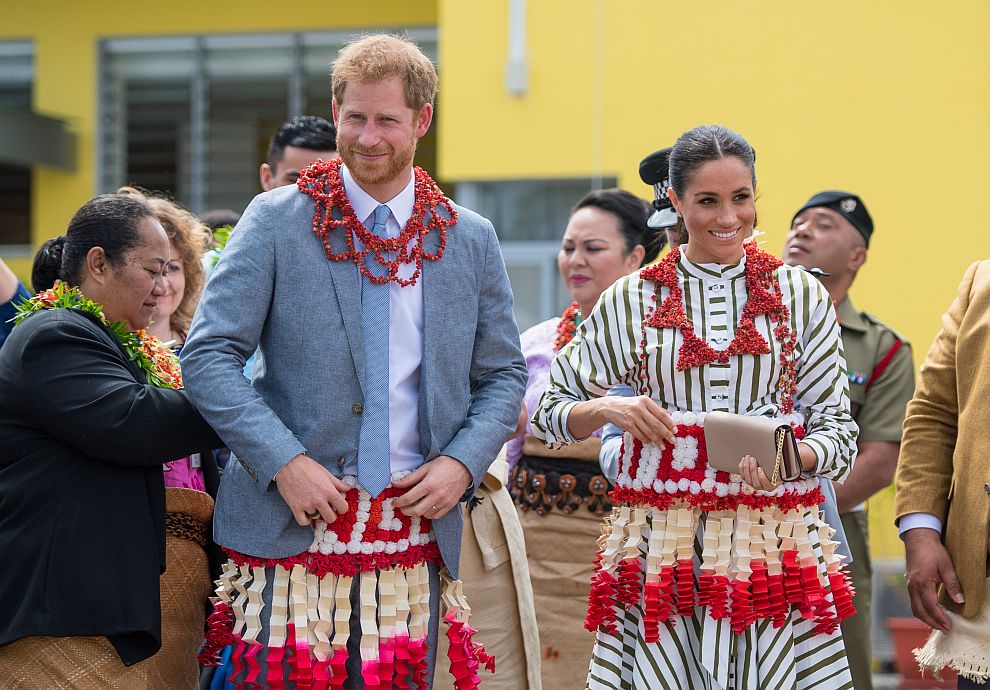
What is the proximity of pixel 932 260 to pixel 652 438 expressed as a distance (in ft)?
19.1

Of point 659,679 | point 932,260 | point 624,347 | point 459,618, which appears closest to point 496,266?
point 624,347

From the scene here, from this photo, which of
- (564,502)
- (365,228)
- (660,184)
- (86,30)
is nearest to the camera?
(365,228)

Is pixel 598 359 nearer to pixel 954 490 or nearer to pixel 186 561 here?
pixel 954 490

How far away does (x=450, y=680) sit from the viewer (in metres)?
3.71

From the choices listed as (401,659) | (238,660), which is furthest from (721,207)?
(238,660)

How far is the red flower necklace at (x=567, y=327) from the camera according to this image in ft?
14.5

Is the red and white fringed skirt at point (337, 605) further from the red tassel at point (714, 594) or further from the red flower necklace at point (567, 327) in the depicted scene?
the red flower necklace at point (567, 327)

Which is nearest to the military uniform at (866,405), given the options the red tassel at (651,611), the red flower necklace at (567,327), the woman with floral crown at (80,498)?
the red flower necklace at (567,327)

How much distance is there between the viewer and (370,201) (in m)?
3.00

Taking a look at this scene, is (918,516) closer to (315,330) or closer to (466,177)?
(315,330)

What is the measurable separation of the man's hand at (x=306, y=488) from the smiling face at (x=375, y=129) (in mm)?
697

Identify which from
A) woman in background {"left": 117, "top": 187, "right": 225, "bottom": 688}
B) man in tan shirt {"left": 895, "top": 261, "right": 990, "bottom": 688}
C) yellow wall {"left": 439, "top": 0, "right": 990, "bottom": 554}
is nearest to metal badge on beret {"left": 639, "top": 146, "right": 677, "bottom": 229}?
man in tan shirt {"left": 895, "top": 261, "right": 990, "bottom": 688}

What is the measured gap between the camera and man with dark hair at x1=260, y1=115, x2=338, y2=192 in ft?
15.4

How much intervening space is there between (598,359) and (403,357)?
0.53 m
